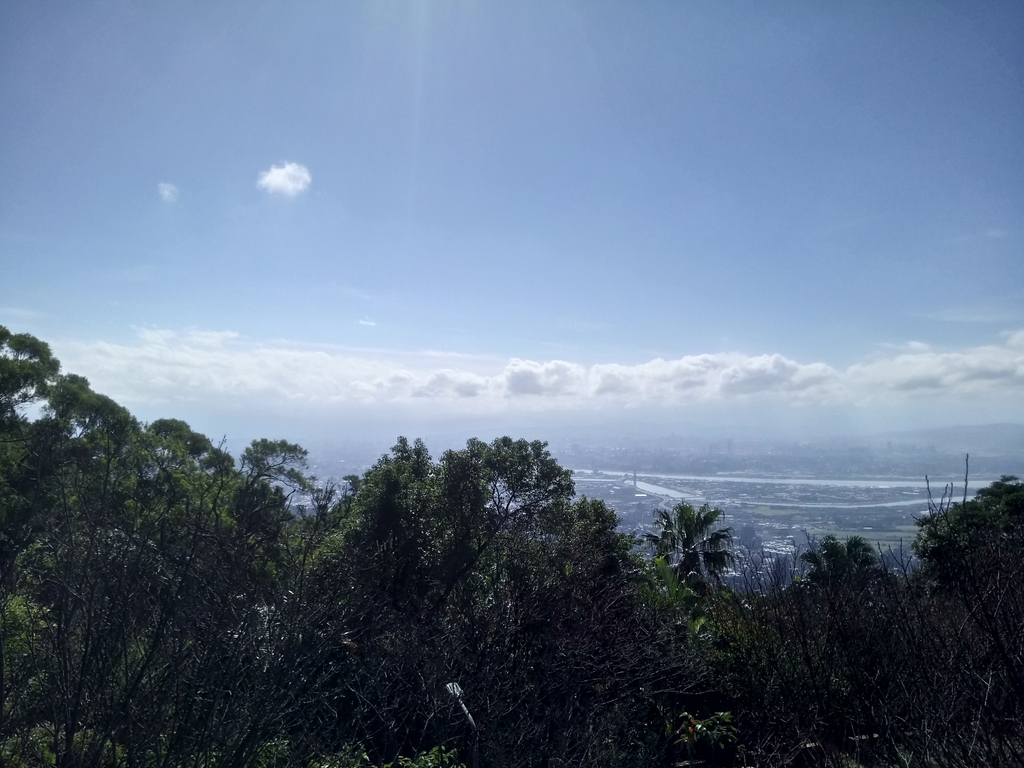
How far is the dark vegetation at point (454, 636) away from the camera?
5.48 metres

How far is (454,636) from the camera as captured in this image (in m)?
9.73

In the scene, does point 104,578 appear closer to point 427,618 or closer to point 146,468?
point 427,618

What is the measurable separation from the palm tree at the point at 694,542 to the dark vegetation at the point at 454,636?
1.46m

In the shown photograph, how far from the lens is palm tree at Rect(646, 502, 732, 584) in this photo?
18.8 m

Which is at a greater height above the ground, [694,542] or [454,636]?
[694,542]

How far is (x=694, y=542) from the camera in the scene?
19.2 metres

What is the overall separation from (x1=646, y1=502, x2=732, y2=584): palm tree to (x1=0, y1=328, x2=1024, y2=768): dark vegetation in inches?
57.3

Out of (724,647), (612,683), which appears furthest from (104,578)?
(724,647)

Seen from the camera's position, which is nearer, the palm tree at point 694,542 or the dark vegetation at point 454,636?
the dark vegetation at point 454,636

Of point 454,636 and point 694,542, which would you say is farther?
point 694,542

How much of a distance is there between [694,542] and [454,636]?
37.3 ft

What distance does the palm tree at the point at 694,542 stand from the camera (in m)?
18.8

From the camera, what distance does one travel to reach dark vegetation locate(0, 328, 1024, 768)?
18.0 feet

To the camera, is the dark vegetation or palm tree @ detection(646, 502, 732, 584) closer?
the dark vegetation
